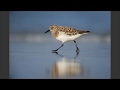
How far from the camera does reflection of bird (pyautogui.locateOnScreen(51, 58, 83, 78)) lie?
3.70 meters

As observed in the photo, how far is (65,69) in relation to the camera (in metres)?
3.81

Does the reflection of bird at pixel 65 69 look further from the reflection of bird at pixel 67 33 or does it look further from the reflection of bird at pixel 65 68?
the reflection of bird at pixel 67 33

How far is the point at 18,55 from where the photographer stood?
4543 millimetres

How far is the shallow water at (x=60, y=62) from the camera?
12.2 feet

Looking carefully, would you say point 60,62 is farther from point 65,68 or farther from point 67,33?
point 67,33

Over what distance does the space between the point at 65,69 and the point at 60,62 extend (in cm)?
27

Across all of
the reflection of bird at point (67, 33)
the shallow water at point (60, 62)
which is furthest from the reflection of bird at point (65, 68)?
the reflection of bird at point (67, 33)

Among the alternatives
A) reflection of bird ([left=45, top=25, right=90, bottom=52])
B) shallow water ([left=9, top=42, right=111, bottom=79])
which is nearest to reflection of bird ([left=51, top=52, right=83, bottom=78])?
shallow water ([left=9, top=42, right=111, bottom=79])

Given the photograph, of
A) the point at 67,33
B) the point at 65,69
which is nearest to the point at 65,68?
the point at 65,69

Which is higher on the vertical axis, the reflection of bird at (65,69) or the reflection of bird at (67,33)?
the reflection of bird at (67,33)

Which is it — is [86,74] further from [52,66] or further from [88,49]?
[88,49]

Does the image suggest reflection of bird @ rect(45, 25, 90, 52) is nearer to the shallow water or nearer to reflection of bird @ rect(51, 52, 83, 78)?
the shallow water

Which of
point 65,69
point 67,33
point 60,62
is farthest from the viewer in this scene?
point 67,33

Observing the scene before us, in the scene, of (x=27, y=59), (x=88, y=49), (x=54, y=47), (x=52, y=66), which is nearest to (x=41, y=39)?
(x=54, y=47)
